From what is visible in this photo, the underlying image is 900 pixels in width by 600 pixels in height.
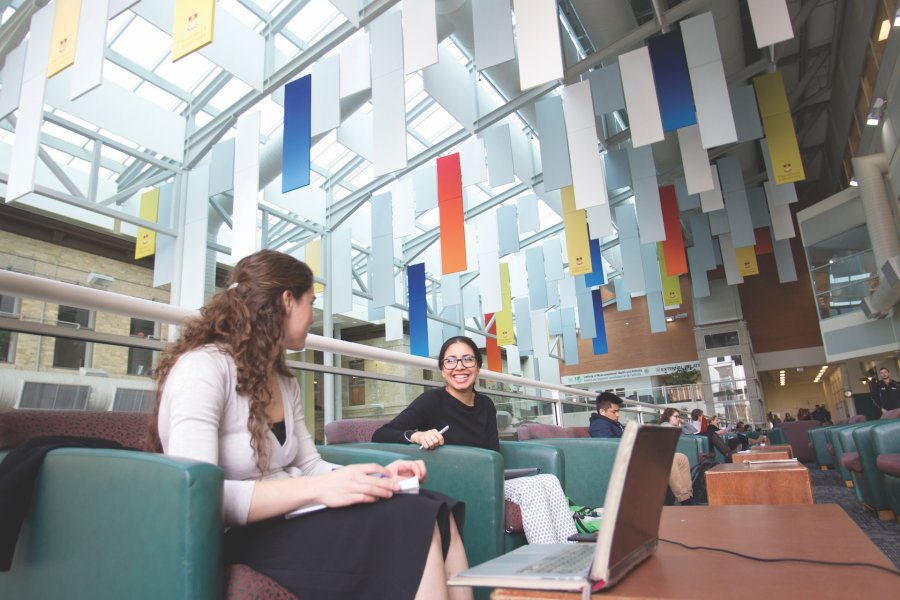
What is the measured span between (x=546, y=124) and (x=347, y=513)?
23.5 feet

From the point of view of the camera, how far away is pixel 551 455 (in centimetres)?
255

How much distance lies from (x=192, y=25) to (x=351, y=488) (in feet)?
14.5

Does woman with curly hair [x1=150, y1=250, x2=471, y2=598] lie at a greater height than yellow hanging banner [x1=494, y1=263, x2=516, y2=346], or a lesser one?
lesser

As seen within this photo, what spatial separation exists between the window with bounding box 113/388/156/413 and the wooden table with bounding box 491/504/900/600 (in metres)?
1.30

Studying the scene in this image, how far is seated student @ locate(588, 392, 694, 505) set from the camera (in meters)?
3.90

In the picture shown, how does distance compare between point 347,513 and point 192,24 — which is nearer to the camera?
point 347,513

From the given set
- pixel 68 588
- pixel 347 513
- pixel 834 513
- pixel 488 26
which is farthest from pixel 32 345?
pixel 488 26


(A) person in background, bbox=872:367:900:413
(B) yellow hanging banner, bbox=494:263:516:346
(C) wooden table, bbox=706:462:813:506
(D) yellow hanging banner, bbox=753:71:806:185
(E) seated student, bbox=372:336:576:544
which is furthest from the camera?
(B) yellow hanging banner, bbox=494:263:516:346

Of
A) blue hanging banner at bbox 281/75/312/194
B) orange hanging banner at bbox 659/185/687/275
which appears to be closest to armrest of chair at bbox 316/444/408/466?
blue hanging banner at bbox 281/75/312/194

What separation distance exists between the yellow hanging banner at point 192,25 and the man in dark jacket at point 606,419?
3.90 meters

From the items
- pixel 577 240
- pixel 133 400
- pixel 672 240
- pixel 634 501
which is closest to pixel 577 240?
pixel 577 240

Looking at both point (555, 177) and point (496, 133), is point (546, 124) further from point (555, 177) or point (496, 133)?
point (496, 133)

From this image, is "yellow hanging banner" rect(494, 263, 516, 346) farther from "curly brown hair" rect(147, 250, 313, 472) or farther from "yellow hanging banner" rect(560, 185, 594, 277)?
"curly brown hair" rect(147, 250, 313, 472)

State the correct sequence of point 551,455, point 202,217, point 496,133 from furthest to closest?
point 496,133
point 202,217
point 551,455
